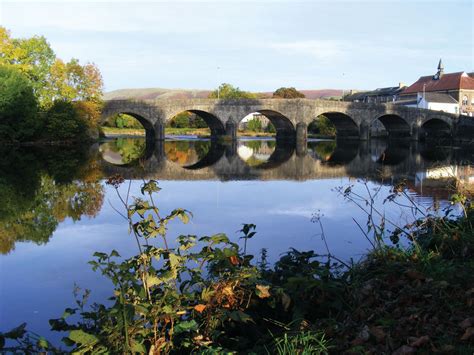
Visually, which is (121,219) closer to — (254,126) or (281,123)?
(281,123)

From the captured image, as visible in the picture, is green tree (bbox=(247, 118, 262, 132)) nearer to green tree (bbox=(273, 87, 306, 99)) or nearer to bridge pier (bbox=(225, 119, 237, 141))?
green tree (bbox=(273, 87, 306, 99))

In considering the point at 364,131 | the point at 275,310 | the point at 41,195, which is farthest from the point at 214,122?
the point at 275,310

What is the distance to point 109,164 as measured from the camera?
75.6ft

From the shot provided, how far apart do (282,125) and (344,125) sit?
6242 millimetres

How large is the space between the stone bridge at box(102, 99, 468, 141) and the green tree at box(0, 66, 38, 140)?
7.86 metres

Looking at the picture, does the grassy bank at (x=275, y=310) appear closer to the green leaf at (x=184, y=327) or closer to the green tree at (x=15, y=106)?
the green leaf at (x=184, y=327)

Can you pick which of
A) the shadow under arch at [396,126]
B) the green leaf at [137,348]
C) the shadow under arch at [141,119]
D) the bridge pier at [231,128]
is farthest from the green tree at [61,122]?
the green leaf at [137,348]

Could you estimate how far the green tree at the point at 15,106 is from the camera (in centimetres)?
2870

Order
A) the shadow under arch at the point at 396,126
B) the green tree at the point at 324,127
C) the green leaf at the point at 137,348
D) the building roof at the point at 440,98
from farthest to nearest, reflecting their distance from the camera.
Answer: the building roof at the point at 440,98 < the green tree at the point at 324,127 < the shadow under arch at the point at 396,126 < the green leaf at the point at 137,348

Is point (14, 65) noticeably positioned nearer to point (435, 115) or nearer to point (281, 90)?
point (435, 115)

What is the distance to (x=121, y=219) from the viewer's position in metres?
11.3

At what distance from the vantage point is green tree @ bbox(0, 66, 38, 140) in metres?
28.7

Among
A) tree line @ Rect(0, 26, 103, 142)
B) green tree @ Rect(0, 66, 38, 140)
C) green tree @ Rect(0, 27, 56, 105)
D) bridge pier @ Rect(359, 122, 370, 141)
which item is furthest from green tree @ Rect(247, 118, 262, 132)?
green tree @ Rect(0, 66, 38, 140)

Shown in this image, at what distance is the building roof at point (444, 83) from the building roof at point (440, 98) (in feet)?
4.75
